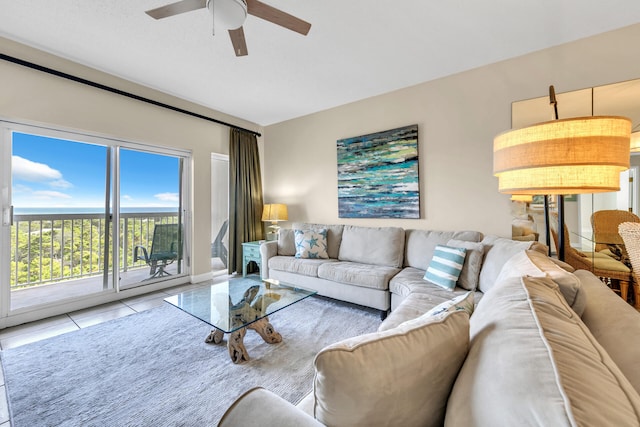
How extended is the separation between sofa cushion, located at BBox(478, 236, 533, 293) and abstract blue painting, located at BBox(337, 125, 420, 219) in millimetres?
1039

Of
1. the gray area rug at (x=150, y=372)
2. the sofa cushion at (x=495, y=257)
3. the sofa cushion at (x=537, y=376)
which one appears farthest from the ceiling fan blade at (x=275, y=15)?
the gray area rug at (x=150, y=372)

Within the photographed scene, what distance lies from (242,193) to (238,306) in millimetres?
2527

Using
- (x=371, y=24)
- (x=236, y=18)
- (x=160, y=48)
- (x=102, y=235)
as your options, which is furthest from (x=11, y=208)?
(x=371, y=24)

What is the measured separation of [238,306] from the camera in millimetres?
1975

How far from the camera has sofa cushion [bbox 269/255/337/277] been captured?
298 centimetres

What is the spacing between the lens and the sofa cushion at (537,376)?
39cm

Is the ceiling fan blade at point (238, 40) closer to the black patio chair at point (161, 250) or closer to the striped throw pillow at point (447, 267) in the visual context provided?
the striped throw pillow at point (447, 267)

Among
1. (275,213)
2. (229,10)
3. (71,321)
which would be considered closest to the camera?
(229,10)

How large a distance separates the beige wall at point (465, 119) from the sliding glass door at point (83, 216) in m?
2.27

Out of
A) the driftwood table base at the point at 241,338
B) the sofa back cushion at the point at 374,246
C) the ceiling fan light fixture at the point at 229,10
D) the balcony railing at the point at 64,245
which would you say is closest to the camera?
the ceiling fan light fixture at the point at 229,10

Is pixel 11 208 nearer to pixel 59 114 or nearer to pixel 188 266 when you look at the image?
pixel 59 114

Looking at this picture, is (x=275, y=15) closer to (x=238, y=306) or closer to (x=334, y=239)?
(x=238, y=306)

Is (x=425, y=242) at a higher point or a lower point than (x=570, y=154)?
lower

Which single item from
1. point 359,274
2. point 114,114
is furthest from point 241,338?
point 114,114
